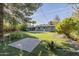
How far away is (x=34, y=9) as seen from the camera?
1.79 meters

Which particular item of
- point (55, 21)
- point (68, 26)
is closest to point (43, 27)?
point (55, 21)

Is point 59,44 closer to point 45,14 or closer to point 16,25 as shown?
point 45,14

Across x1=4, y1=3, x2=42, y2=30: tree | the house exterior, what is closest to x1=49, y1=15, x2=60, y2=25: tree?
the house exterior

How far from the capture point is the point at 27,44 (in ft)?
5.80

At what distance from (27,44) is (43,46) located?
0.15 m

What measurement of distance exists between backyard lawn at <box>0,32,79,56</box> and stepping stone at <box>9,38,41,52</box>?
1.1 inches

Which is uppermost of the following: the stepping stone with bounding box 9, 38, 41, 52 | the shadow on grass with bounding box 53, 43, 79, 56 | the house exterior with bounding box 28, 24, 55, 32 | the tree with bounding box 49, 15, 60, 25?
the tree with bounding box 49, 15, 60, 25

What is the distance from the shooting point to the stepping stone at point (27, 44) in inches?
69.4

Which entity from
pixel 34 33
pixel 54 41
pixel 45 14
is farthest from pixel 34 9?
pixel 54 41

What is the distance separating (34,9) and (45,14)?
4.3 inches

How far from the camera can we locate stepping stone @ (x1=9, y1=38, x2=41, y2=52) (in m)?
1.76

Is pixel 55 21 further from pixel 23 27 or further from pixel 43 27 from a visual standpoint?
pixel 23 27

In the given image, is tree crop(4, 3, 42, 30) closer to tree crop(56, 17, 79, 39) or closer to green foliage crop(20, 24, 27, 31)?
green foliage crop(20, 24, 27, 31)

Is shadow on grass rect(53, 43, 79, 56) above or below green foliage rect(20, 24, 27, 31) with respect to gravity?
below
